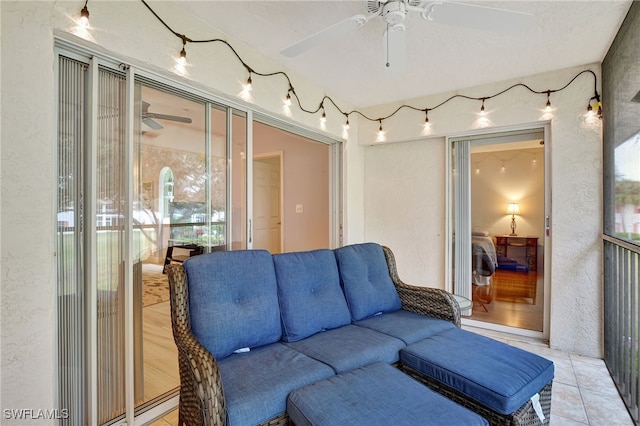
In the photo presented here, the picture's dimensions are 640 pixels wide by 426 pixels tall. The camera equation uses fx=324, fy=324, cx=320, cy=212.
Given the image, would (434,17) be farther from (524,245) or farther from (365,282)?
(524,245)

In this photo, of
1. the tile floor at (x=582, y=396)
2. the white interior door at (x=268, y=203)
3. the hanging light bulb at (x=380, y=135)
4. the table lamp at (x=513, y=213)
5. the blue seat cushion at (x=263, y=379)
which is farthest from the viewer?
the white interior door at (x=268, y=203)

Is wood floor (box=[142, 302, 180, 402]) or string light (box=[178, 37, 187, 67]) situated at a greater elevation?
string light (box=[178, 37, 187, 67])

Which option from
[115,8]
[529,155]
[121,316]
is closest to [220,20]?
[115,8]

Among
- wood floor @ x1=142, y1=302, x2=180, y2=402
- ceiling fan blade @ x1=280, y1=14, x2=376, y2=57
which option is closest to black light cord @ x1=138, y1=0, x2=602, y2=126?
ceiling fan blade @ x1=280, y1=14, x2=376, y2=57

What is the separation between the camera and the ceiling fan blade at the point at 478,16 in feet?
4.92

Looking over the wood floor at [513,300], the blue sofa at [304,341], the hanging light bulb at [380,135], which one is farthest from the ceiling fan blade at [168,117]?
the wood floor at [513,300]

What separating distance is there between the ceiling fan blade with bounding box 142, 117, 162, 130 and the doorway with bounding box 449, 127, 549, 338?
2.96 meters

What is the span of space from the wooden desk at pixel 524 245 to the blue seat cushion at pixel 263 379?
265cm

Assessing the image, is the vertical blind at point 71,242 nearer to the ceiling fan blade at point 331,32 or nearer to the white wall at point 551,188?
the ceiling fan blade at point 331,32

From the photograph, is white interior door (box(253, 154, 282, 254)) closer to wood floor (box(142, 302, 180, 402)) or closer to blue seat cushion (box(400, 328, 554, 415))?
wood floor (box(142, 302, 180, 402))

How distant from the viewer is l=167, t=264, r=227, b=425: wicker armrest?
125 centimetres

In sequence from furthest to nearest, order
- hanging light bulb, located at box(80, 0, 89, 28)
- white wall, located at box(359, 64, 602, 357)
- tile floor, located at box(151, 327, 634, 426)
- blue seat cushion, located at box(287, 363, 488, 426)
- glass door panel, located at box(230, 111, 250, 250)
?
white wall, located at box(359, 64, 602, 357)
glass door panel, located at box(230, 111, 250, 250)
tile floor, located at box(151, 327, 634, 426)
hanging light bulb, located at box(80, 0, 89, 28)
blue seat cushion, located at box(287, 363, 488, 426)

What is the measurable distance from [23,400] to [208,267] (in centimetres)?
93

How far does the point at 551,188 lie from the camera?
3.04 m
